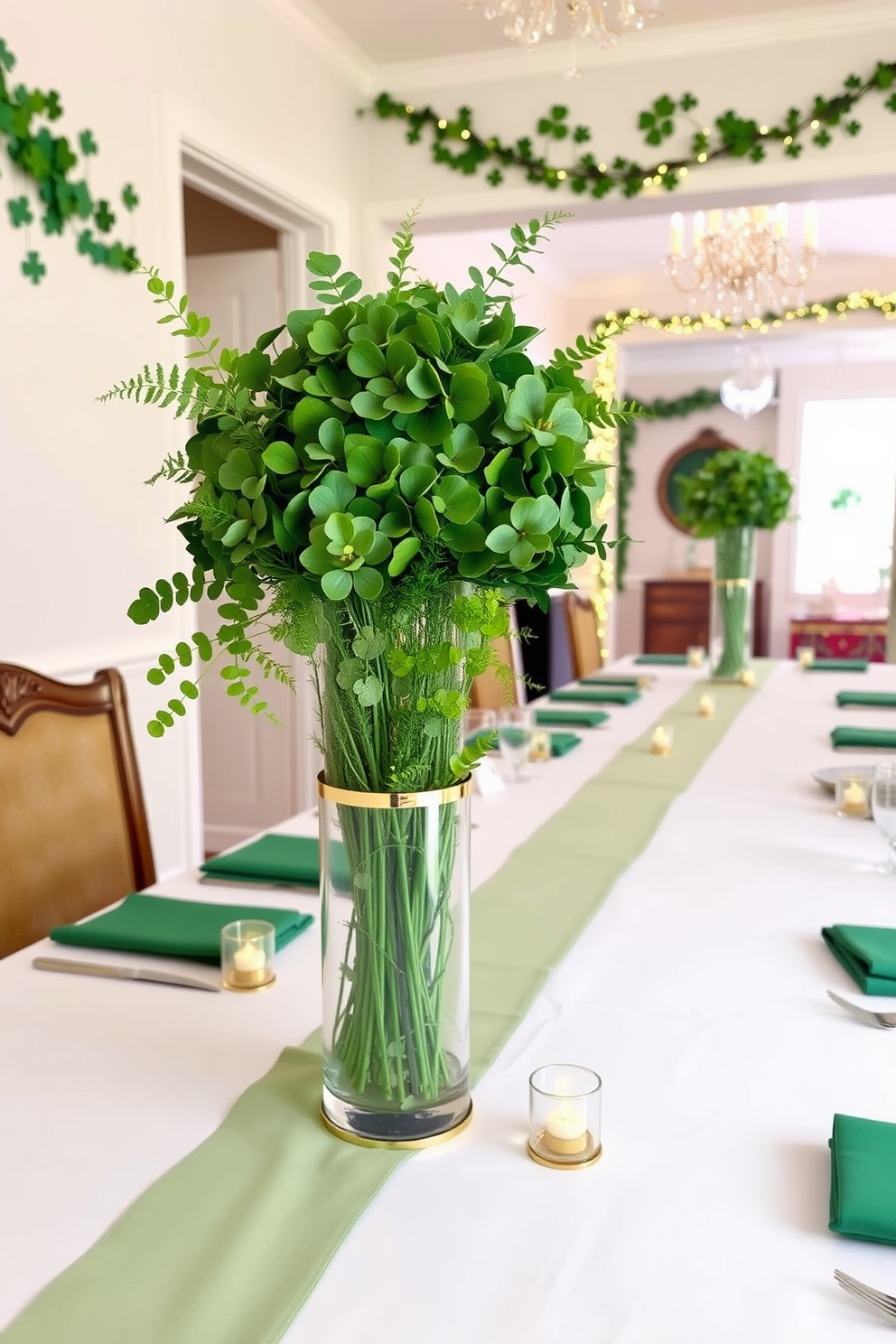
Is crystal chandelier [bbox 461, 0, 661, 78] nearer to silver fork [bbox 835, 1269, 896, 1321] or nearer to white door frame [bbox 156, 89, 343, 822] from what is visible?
white door frame [bbox 156, 89, 343, 822]

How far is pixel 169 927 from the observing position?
49.4 inches

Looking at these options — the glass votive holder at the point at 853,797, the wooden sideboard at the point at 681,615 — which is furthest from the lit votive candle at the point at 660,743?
the wooden sideboard at the point at 681,615

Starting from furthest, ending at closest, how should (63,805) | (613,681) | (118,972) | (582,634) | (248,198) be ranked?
1. (582,634)
2. (248,198)
3. (613,681)
4. (63,805)
5. (118,972)

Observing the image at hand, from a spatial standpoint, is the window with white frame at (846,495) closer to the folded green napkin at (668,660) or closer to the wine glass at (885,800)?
the folded green napkin at (668,660)

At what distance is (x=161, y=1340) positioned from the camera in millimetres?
630

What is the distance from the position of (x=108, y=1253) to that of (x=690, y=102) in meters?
3.84

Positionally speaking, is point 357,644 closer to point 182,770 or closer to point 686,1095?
point 686,1095

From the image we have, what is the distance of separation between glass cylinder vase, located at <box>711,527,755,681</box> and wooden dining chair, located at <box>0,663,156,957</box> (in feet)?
6.75

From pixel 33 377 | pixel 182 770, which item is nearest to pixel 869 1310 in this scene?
pixel 33 377

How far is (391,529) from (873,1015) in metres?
0.67

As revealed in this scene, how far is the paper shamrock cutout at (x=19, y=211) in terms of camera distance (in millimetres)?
2301

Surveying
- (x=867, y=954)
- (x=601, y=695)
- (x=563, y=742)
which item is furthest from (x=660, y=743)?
(x=867, y=954)

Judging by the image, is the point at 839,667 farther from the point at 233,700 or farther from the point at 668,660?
the point at 233,700

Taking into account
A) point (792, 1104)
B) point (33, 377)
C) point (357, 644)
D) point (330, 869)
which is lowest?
point (792, 1104)
